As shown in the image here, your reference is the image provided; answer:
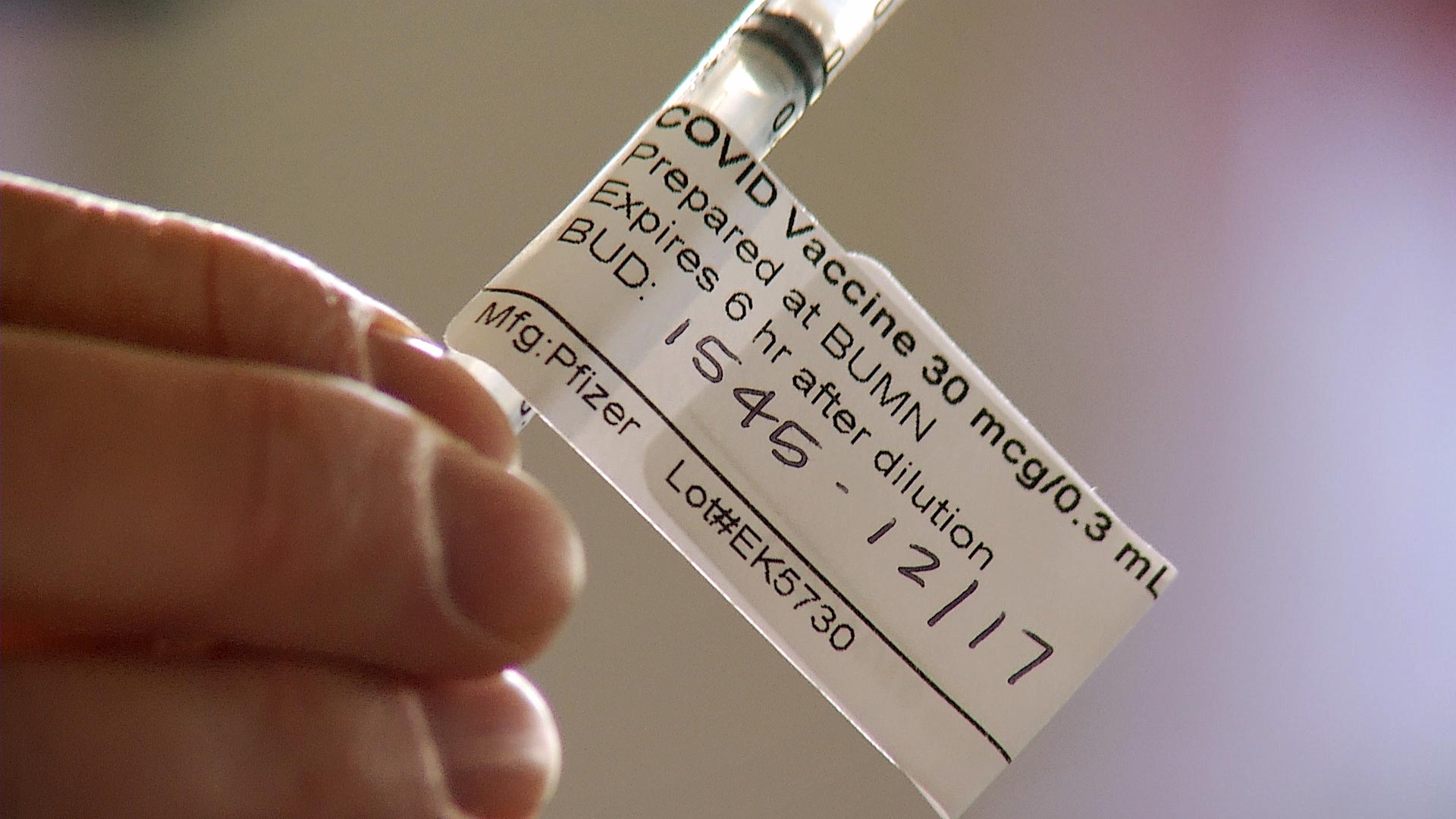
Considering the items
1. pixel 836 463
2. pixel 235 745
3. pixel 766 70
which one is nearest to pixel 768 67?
pixel 766 70

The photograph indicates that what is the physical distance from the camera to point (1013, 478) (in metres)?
0.31

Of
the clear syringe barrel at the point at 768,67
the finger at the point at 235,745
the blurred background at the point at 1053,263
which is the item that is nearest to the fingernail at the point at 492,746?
the finger at the point at 235,745

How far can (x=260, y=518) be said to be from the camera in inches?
9.3

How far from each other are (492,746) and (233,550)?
90 millimetres

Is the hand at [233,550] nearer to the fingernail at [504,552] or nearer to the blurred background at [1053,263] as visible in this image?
the fingernail at [504,552]

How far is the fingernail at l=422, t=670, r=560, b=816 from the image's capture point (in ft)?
0.90

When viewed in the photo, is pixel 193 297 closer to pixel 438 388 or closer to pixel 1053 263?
pixel 438 388

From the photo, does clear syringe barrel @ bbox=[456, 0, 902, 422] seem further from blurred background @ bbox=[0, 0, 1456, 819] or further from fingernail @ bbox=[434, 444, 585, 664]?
blurred background @ bbox=[0, 0, 1456, 819]

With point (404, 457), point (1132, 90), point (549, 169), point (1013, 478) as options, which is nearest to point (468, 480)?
point (404, 457)

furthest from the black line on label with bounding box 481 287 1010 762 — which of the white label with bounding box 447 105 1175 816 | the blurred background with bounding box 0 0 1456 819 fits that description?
the blurred background with bounding box 0 0 1456 819

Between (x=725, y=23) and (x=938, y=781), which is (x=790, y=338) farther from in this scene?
(x=725, y=23)

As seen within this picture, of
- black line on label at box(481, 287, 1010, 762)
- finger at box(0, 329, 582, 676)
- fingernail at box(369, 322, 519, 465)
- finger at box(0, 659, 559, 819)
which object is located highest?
black line on label at box(481, 287, 1010, 762)

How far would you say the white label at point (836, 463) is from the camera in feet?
1.02

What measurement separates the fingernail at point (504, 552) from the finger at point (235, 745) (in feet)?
0.10
